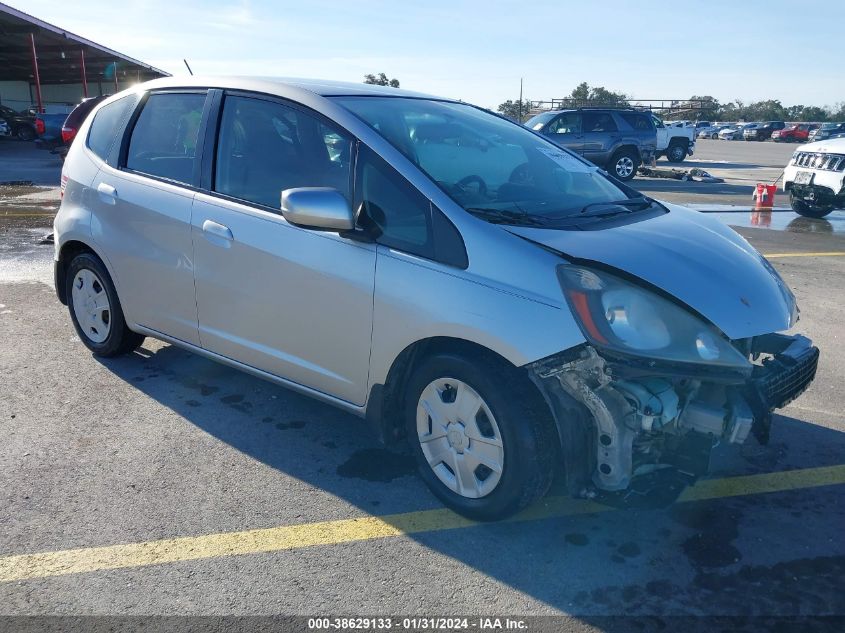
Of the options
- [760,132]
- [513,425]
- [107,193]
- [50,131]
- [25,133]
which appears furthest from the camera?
[760,132]

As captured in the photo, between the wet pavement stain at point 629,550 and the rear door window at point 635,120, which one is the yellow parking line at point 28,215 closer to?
the wet pavement stain at point 629,550

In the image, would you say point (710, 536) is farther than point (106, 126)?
No

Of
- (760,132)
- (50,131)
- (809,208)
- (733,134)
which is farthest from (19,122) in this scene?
(760,132)

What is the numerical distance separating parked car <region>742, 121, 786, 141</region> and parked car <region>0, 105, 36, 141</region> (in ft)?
158

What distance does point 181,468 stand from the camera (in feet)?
11.8

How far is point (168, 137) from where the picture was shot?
169 inches

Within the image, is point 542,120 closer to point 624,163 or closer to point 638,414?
point 624,163

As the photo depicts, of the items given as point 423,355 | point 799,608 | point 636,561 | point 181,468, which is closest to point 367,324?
point 423,355

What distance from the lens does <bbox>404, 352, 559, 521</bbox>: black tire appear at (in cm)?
289

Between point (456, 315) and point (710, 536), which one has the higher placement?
point (456, 315)

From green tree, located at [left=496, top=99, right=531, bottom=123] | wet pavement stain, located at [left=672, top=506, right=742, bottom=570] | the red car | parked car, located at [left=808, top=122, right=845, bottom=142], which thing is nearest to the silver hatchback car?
wet pavement stain, located at [left=672, top=506, right=742, bottom=570]

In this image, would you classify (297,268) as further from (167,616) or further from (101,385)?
(101,385)

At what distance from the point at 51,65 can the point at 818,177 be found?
45.6 metres

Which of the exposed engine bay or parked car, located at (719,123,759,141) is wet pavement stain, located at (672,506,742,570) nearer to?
the exposed engine bay
